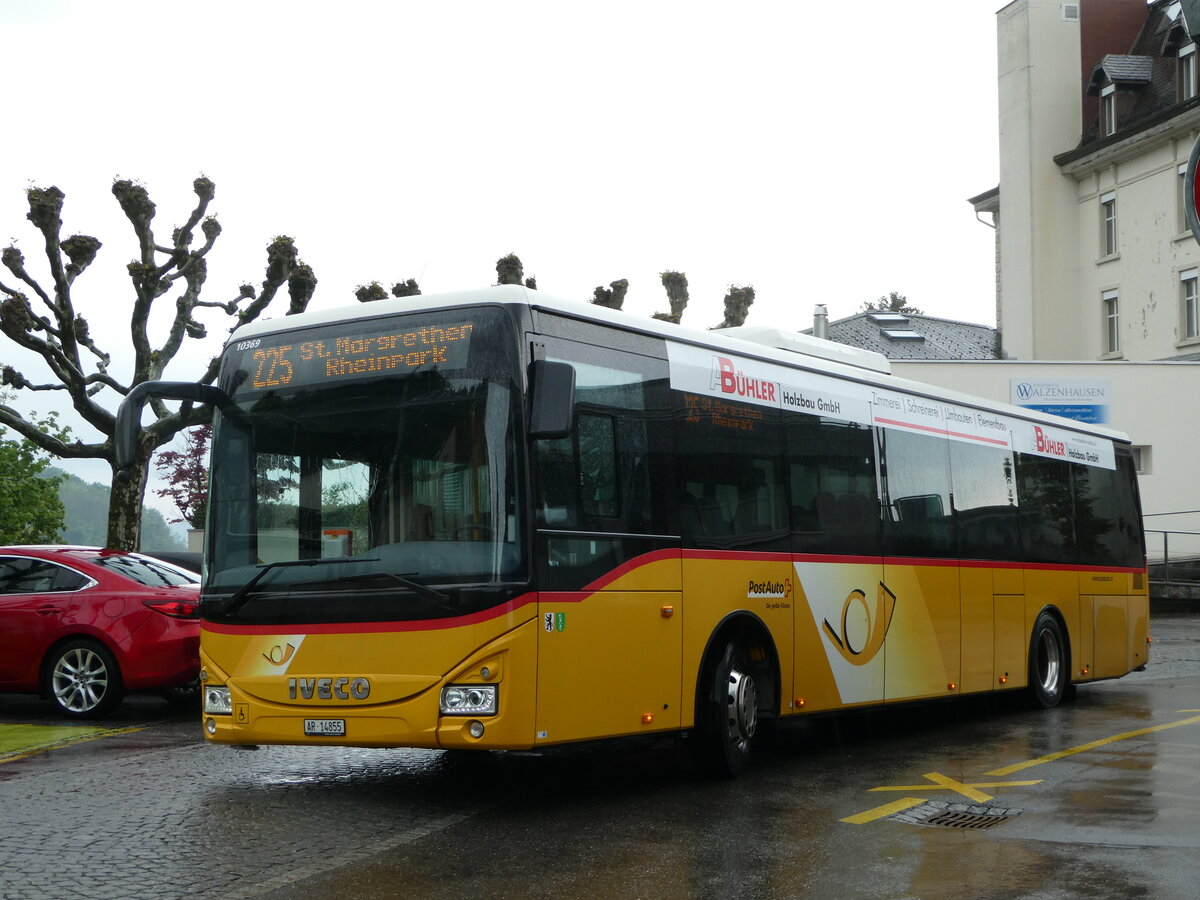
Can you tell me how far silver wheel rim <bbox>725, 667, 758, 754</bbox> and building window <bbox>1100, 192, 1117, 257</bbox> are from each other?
38.2 metres

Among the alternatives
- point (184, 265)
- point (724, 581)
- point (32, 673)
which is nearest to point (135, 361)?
point (184, 265)

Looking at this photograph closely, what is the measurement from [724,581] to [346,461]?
268cm

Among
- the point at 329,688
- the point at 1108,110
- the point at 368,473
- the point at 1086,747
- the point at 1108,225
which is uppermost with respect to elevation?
the point at 1108,110

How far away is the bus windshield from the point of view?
8.31 metres

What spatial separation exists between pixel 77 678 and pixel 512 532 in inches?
280

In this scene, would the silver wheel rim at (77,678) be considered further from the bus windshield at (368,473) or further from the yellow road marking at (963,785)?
the yellow road marking at (963,785)

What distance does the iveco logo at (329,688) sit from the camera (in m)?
8.49

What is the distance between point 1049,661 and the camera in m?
15.6

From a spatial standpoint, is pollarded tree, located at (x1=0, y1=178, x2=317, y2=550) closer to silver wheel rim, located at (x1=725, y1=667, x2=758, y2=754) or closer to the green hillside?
silver wheel rim, located at (x1=725, y1=667, x2=758, y2=754)

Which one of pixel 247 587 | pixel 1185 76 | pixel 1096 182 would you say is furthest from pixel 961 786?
pixel 1096 182

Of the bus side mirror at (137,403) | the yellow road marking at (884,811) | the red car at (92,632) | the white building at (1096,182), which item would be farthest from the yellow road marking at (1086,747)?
the white building at (1096,182)

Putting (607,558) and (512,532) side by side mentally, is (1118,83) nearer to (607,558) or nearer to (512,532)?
(607,558)

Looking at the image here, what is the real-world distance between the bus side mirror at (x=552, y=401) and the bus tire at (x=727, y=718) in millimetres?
2288

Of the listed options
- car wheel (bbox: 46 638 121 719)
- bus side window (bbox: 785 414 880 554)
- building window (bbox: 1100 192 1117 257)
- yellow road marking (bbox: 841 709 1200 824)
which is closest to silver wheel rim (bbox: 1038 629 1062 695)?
yellow road marking (bbox: 841 709 1200 824)
